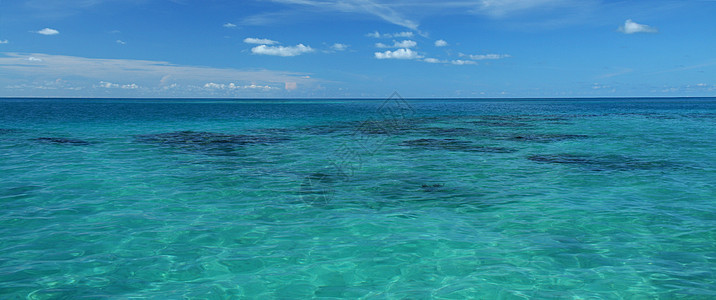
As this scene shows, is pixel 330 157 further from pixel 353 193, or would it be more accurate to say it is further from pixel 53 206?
pixel 53 206

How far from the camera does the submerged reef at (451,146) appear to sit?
25844 mm

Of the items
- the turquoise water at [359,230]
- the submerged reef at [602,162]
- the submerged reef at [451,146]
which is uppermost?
the submerged reef at [451,146]

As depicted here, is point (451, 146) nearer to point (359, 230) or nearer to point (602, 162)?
point (602, 162)

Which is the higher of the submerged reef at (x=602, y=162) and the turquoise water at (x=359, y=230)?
the submerged reef at (x=602, y=162)

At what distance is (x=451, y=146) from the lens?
28.0 metres

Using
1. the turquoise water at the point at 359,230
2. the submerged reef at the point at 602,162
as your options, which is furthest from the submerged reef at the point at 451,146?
the turquoise water at the point at 359,230

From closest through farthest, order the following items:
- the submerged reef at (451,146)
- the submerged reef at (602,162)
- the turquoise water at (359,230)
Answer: the turquoise water at (359,230) → the submerged reef at (602,162) → the submerged reef at (451,146)

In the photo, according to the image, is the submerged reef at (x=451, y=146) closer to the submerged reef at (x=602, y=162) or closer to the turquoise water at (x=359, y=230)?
the submerged reef at (x=602, y=162)

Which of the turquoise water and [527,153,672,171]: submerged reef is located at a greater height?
[527,153,672,171]: submerged reef

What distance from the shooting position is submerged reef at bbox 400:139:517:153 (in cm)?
2584

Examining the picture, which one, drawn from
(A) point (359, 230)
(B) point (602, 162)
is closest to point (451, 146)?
(B) point (602, 162)

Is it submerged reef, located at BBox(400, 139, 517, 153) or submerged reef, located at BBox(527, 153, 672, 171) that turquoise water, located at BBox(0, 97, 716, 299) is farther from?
submerged reef, located at BBox(400, 139, 517, 153)

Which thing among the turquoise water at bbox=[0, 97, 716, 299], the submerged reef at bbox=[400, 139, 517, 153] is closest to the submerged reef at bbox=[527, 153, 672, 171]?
the turquoise water at bbox=[0, 97, 716, 299]

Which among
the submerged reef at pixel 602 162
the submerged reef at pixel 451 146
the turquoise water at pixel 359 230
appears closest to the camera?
the turquoise water at pixel 359 230
